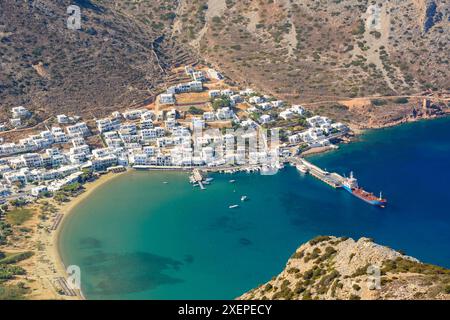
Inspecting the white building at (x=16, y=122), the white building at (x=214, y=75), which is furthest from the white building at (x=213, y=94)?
the white building at (x=16, y=122)

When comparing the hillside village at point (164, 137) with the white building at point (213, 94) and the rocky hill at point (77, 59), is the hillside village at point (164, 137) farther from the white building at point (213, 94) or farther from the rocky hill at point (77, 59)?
the rocky hill at point (77, 59)

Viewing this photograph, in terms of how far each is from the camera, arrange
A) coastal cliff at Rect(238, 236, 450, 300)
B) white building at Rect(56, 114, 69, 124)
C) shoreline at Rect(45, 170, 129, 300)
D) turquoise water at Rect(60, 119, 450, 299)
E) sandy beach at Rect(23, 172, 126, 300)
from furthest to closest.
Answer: white building at Rect(56, 114, 69, 124), shoreline at Rect(45, 170, 129, 300), turquoise water at Rect(60, 119, 450, 299), sandy beach at Rect(23, 172, 126, 300), coastal cliff at Rect(238, 236, 450, 300)

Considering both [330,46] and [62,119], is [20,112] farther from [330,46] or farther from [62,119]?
[330,46]

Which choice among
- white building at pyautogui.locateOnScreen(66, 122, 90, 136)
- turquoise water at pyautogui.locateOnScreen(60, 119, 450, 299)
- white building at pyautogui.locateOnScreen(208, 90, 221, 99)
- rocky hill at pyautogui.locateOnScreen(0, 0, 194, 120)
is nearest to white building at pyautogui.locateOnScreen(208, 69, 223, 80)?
rocky hill at pyautogui.locateOnScreen(0, 0, 194, 120)

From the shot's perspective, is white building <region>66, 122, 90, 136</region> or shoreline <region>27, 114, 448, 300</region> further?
white building <region>66, 122, 90, 136</region>

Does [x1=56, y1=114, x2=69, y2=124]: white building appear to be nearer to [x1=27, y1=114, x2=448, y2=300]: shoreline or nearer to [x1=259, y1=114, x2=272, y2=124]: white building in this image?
[x1=27, y1=114, x2=448, y2=300]: shoreline
